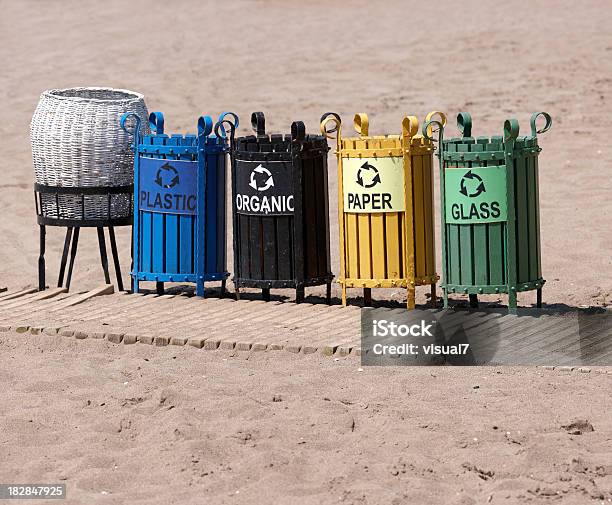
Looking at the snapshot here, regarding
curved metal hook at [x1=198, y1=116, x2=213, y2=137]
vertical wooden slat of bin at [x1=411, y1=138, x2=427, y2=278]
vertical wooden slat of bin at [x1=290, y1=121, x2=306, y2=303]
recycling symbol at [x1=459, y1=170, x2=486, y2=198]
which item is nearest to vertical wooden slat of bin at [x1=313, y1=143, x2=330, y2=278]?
vertical wooden slat of bin at [x1=290, y1=121, x2=306, y2=303]

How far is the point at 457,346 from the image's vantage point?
25.1 ft

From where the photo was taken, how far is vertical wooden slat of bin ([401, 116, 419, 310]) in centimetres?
824

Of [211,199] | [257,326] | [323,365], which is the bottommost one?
[323,365]

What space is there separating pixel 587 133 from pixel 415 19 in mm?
6589

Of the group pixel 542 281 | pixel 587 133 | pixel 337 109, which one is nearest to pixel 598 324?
pixel 542 281

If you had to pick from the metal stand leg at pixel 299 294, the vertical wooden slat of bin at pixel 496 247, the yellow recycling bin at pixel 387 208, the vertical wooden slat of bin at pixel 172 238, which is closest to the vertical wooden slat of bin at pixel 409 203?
the yellow recycling bin at pixel 387 208

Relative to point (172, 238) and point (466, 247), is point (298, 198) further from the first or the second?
point (466, 247)

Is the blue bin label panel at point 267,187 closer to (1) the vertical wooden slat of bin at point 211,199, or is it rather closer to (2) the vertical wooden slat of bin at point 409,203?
(1) the vertical wooden slat of bin at point 211,199

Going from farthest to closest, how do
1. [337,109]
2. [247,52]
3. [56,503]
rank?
[247,52] < [337,109] < [56,503]

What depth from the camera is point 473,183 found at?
8.13 metres

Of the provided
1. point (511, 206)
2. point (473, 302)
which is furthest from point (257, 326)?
point (511, 206)

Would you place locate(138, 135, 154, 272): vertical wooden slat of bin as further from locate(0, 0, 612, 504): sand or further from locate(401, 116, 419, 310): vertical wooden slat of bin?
locate(401, 116, 419, 310): vertical wooden slat of bin

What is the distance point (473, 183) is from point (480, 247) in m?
0.37

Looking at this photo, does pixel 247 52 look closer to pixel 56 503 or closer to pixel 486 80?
pixel 486 80
